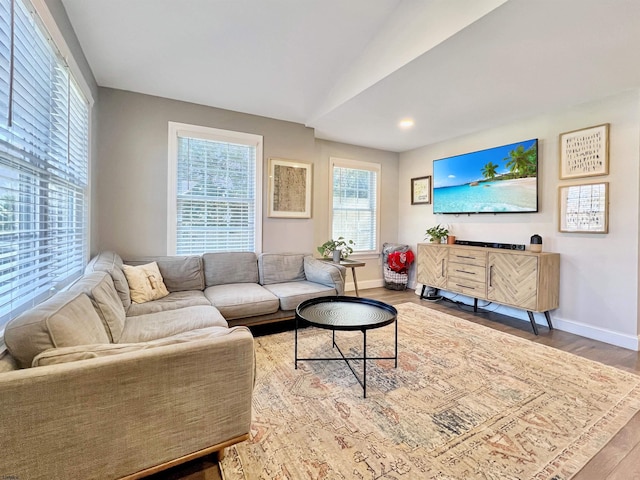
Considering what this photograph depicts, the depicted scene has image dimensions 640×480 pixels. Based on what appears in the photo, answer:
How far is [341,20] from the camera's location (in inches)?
103

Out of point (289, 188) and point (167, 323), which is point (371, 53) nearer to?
point (289, 188)

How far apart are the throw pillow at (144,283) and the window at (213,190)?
23.3 inches

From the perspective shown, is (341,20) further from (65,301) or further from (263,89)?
(65,301)

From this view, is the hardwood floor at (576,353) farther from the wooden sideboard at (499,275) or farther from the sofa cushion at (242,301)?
the sofa cushion at (242,301)

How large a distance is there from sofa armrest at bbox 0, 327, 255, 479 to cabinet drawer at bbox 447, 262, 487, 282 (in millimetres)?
3291

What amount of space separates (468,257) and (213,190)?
3.36 meters

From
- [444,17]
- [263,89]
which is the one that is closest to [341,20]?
[444,17]

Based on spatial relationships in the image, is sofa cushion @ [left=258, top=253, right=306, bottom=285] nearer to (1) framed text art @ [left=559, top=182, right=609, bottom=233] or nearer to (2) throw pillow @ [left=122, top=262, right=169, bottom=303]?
(2) throw pillow @ [left=122, top=262, right=169, bottom=303]

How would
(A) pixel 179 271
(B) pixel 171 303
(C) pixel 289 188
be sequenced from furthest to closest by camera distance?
(C) pixel 289 188 → (A) pixel 179 271 → (B) pixel 171 303

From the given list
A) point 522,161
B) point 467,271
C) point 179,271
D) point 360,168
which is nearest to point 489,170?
point 522,161

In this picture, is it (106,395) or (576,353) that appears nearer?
(106,395)

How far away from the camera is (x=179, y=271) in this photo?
10.4 feet

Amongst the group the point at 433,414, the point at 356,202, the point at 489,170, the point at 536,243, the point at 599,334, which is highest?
the point at 489,170

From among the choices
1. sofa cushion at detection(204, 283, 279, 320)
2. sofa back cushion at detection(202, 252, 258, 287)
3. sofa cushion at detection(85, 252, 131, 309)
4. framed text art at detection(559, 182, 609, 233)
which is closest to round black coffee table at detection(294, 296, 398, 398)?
sofa cushion at detection(204, 283, 279, 320)
